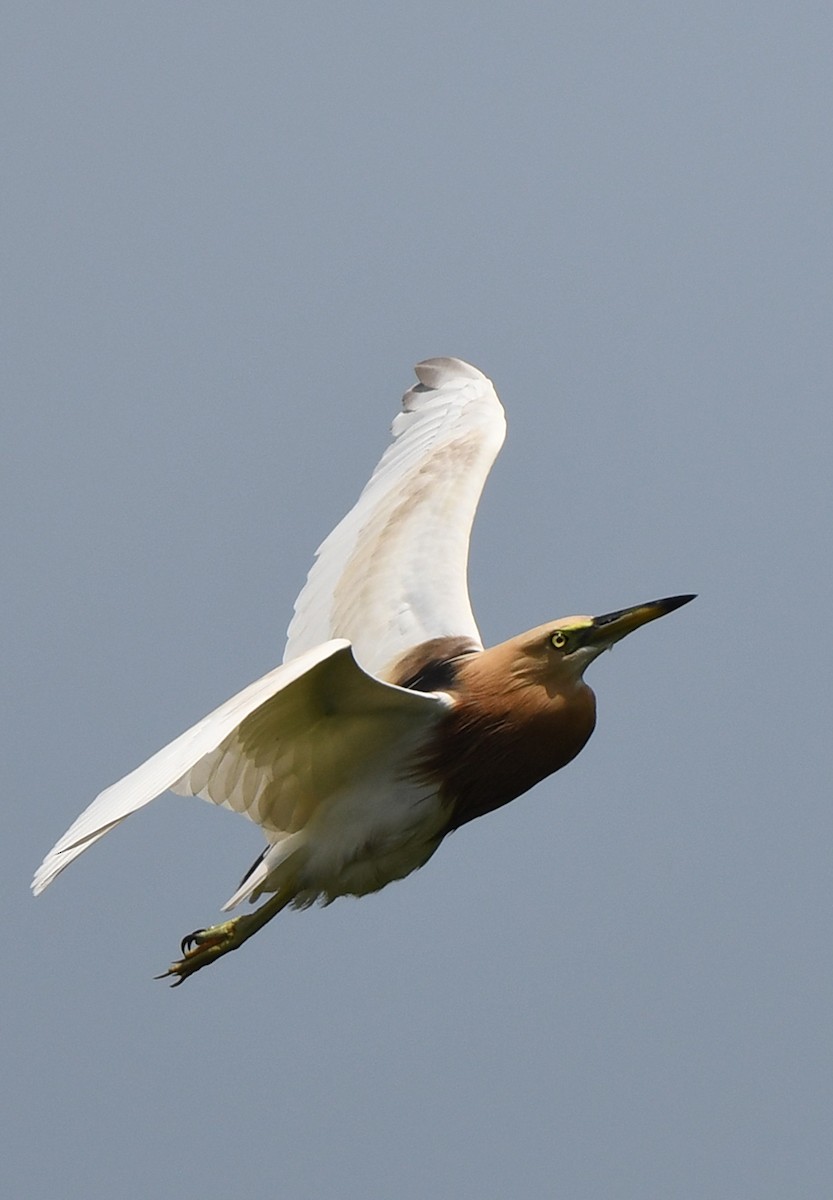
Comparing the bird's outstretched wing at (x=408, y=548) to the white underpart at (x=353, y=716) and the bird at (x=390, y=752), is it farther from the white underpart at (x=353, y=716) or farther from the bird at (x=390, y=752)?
the bird at (x=390, y=752)

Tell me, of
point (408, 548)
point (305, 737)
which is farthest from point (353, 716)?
point (408, 548)

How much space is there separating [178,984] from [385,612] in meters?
2.16

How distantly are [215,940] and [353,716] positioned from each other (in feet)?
4.07

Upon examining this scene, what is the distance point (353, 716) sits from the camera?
10.5 m

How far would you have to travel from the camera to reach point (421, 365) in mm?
14602

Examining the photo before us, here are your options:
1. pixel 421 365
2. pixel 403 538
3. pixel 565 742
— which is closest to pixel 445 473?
pixel 403 538

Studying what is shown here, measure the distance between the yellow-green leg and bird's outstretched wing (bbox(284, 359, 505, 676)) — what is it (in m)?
1.35

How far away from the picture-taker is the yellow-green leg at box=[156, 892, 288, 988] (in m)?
10.9

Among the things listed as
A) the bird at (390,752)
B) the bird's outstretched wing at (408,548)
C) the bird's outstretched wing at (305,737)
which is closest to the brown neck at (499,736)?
the bird at (390,752)

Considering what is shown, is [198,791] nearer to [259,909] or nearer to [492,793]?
[259,909]

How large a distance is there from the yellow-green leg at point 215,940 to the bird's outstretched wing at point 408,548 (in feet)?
4.42

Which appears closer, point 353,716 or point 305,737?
point 353,716

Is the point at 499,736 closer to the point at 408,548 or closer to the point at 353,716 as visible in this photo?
the point at 353,716

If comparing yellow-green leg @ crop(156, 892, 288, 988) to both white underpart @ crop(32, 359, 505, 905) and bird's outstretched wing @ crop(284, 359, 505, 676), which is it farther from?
bird's outstretched wing @ crop(284, 359, 505, 676)
